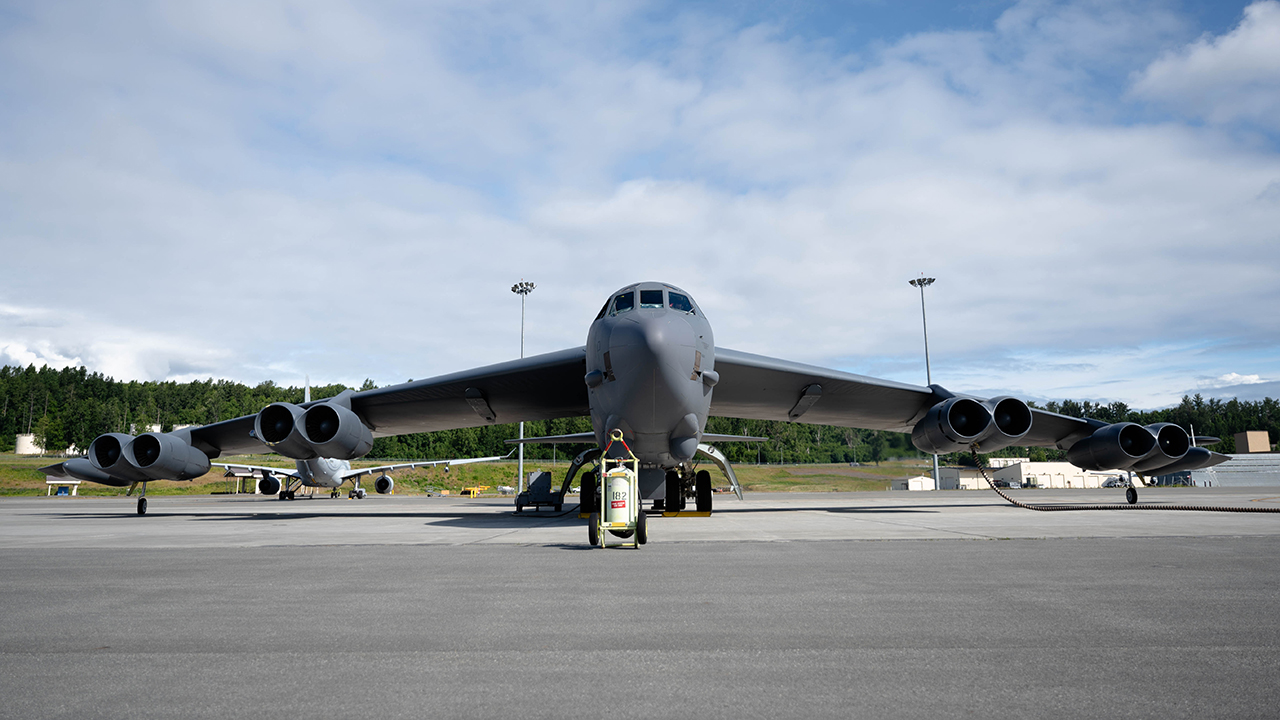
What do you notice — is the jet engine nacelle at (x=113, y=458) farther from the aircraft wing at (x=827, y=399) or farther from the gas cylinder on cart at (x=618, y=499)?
the aircraft wing at (x=827, y=399)

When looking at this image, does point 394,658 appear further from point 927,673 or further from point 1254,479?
point 1254,479

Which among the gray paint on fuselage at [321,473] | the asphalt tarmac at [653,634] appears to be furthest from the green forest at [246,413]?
the asphalt tarmac at [653,634]

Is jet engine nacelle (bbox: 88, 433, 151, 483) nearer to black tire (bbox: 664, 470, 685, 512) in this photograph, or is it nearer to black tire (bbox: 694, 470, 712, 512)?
black tire (bbox: 664, 470, 685, 512)

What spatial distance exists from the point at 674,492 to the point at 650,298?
516cm

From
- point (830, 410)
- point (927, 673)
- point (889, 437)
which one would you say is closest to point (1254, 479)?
point (889, 437)

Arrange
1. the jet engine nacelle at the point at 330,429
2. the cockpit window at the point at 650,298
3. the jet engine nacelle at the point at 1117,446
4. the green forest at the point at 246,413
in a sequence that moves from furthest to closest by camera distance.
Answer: the green forest at the point at 246,413
the jet engine nacelle at the point at 1117,446
the jet engine nacelle at the point at 330,429
the cockpit window at the point at 650,298

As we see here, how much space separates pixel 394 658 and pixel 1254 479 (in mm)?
73299

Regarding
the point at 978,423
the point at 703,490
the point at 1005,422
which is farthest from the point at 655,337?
the point at 1005,422

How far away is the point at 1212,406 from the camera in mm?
124125

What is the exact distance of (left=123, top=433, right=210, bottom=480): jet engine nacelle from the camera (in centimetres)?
1520

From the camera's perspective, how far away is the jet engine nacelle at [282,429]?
45.5 feet

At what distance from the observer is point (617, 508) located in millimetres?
8039

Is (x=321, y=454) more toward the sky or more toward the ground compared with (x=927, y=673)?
more toward the sky

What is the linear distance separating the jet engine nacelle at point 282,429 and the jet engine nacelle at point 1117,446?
17039 mm
